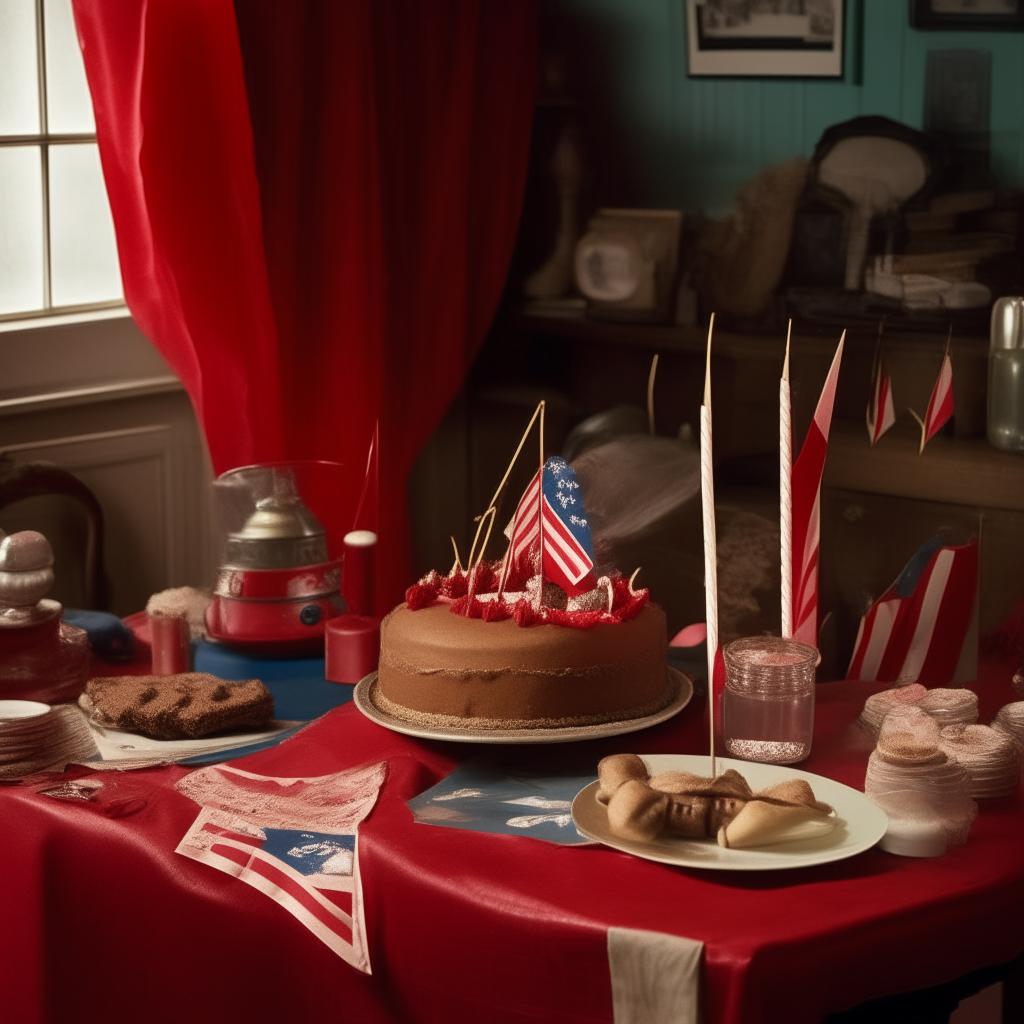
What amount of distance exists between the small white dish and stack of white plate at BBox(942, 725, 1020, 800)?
0.94m

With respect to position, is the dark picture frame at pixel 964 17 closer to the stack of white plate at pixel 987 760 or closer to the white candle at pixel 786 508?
the white candle at pixel 786 508

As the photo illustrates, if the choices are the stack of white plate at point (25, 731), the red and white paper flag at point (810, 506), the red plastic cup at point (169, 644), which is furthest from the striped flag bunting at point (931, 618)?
the stack of white plate at point (25, 731)

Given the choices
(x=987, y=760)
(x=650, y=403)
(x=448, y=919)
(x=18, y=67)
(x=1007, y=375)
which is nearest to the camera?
(x=448, y=919)

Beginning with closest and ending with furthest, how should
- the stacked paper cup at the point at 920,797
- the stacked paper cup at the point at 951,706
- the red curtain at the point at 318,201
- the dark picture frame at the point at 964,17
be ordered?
the stacked paper cup at the point at 920,797 < the stacked paper cup at the point at 951,706 < the red curtain at the point at 318,201 < the dark picture frame at the point at 964,17

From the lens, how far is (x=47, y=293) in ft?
8.26

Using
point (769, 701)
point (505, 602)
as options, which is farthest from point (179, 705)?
point (769, 701)

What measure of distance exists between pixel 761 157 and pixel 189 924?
1825 millimetres

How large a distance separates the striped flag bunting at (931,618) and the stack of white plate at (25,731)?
0.98 m

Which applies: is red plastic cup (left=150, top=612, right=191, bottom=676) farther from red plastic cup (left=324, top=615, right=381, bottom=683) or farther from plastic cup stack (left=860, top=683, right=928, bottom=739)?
plastic cup stack (left=860, top=683, right=928, bottom=739)

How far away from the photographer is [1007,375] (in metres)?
2.31

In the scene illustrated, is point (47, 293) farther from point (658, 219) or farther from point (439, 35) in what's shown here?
point (658, 219)

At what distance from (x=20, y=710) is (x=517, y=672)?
1.79 ft

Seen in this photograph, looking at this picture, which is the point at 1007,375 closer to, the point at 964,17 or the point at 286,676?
the point at 964,17

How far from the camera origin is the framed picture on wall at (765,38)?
251 cm
